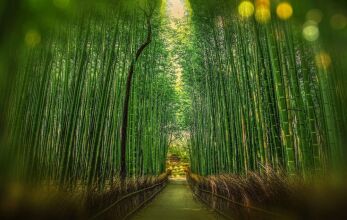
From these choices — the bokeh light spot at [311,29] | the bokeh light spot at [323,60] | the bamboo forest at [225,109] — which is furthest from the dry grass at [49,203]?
the bokeh light spot at [323,60]

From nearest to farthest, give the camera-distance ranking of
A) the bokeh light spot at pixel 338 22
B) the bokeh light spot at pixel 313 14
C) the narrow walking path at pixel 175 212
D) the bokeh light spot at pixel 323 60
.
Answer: the bokeh light spot at pixel 338 22, the bokeh light spot at pixel 313 14, the bokeh light spot at pixel 323 60, the narrow walking path at pixel 175 212

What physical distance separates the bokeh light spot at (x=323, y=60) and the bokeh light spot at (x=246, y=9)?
131 cm

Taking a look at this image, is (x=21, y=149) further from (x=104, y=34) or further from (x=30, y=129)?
(x=104, y=34)

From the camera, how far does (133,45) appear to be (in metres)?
8.05

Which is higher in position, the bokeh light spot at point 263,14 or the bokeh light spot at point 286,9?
the bokeh light spot at point 263,14

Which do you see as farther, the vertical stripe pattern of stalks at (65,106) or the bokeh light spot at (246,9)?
the bokeh light spot at (246,9)

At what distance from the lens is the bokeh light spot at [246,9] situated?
4293 millimetres

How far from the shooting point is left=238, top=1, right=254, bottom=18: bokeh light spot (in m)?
4.29

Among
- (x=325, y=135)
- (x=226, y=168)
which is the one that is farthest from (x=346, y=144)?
(x=226, y=168)

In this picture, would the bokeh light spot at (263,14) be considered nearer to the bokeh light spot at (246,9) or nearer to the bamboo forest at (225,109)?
the bamboo forest at (225,109)

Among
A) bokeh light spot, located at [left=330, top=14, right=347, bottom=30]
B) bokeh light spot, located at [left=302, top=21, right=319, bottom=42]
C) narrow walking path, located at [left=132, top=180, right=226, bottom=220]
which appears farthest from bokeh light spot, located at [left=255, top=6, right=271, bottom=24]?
narrow walking path, located at [left=132, top=180, right=226, bottom=220]

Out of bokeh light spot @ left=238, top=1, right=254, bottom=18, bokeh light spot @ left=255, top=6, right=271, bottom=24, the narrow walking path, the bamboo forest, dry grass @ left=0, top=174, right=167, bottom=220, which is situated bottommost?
the narrow walking path

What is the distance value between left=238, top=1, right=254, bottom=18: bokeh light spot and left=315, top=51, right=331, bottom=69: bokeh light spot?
4.31ft

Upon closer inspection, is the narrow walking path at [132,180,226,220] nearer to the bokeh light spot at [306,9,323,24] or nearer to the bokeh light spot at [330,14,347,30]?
the bokeh light spot at [306,9,323,24]
